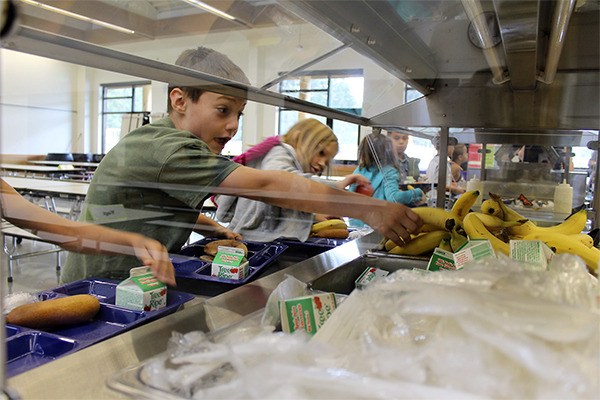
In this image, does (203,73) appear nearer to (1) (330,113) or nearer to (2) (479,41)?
(1) (330,113)

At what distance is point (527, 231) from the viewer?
4.45ft

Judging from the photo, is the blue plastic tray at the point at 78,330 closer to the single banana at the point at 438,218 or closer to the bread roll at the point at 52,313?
the bread roll at the point at 52,313

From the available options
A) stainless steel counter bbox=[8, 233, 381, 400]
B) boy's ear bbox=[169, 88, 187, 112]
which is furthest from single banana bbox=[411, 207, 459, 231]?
boy's ear bbox=[169, 88, 187, 112]

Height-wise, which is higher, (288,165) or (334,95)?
(334,95)

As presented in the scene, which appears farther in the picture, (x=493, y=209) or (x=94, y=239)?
(x=493, y=209)

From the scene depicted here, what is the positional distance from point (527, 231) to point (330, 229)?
2.48 ft

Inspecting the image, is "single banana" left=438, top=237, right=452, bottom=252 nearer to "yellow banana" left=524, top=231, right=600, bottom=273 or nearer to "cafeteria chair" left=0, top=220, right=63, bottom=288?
"yellow banana" left=524, top=231, right=600, bottom=273

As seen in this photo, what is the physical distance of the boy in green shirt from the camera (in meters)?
1.13

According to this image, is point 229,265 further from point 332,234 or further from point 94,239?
point 332,234

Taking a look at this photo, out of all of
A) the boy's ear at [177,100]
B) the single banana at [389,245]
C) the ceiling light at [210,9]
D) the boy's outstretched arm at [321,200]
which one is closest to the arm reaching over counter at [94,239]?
the boy's outstretched arm at [321,200]

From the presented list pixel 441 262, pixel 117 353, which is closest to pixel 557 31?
pixel 441 262

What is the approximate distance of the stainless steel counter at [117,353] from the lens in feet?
Answer: 1.65

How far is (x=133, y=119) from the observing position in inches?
54.6

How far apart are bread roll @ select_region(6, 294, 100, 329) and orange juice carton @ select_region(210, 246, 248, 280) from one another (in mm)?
342
